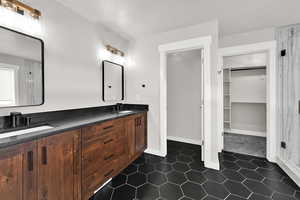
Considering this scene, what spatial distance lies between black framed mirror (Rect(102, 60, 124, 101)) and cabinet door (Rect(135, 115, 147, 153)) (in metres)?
0.68

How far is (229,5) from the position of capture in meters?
1.85

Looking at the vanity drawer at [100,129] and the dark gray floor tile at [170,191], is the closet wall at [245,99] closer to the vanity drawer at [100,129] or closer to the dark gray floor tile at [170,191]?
the dark gray floor tile at [170,191]

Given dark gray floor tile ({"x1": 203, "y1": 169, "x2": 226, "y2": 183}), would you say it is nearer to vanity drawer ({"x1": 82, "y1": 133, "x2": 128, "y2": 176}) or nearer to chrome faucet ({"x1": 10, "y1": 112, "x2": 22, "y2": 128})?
vanity drawer ({"x1": 82, "y1": 133, "x2": 128, "y2": 176})

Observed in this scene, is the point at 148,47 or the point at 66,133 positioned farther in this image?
the point at 148,47

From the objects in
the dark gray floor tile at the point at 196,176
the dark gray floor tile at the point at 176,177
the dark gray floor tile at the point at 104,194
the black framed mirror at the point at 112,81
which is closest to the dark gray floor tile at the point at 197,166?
the dark gray floor tile at the point at 196,176

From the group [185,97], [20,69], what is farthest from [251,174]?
[20,69]

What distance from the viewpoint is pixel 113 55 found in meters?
2.67

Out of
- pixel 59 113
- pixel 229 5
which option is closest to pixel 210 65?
pixel 229 5

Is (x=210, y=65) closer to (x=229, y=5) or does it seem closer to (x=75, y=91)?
(x=229, y=5)

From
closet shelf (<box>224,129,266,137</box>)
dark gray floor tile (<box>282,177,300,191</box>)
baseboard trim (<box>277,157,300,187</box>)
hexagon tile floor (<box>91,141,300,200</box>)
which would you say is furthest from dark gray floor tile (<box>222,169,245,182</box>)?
closet shelf (<box>224,129,266,137</box>)

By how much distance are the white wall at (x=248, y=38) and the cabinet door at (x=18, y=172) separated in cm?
347

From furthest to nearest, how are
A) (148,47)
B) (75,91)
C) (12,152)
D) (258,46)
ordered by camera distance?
Answer: (148,47) → (258,46) → (75,91) → (12,152)

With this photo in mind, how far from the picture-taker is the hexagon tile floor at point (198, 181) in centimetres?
162

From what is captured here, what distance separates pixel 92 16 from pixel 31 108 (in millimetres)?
1593
